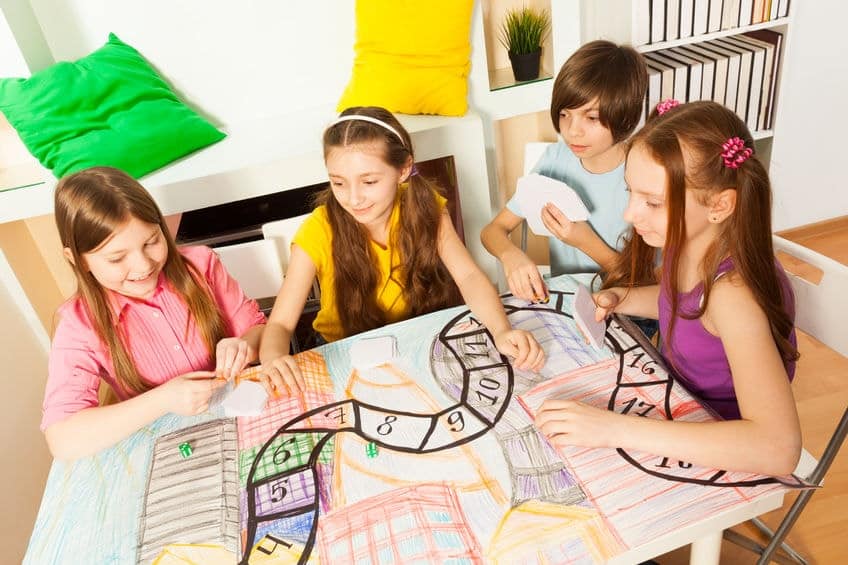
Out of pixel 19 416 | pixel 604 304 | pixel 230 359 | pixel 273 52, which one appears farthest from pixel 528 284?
pixel 19 416

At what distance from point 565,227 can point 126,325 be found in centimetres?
102

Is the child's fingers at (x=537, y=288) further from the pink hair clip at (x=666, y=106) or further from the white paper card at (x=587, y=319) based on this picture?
the pink hair clip at (x=666, y=106)

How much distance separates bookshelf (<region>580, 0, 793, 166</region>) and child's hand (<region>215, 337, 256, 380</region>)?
5.55ft

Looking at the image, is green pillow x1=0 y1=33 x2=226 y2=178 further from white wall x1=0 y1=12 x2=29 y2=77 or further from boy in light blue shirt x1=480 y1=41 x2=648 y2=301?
boy in light blue shirt x1=480 y1=41 x2=648 y2=301

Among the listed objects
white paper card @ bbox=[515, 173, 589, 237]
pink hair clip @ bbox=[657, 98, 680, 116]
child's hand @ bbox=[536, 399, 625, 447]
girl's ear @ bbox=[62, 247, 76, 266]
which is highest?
pink hair clip @ bbox=[657, 98, 680, 116]

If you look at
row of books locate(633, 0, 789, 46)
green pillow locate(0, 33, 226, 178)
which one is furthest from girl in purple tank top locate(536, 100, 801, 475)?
green pillow locate(0, 33, 226, 178)

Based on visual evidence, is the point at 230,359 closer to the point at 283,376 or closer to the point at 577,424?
the point at 283,376

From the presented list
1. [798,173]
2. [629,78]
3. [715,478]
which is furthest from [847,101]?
[715,478]

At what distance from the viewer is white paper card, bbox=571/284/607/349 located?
1119mm

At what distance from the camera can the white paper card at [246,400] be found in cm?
109

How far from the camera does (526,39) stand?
210 cm

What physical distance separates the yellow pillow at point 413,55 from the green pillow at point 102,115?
0.61m

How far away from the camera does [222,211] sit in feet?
7.25

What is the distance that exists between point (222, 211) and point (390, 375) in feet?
4.40
